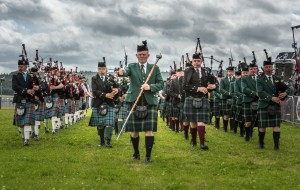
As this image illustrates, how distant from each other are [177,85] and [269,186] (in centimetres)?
843

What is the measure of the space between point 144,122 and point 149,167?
1.02 metres

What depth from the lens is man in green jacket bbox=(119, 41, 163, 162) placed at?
8.09 m

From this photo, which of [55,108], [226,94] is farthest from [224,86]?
[55,108]

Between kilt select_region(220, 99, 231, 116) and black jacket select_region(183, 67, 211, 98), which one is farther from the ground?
black jacket select_region(183, 67, 211, 98)

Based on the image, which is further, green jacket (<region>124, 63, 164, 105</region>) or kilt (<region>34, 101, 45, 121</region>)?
kilt (<region>34, 101, 45, 121</region>)

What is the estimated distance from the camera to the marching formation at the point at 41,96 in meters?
10.4

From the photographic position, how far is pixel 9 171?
688 centimetres

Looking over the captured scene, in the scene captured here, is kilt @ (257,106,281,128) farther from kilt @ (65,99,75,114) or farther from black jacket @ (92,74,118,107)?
kilt @ (65,99,75,114)

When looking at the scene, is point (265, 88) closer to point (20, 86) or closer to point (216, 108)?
point (20, 86)

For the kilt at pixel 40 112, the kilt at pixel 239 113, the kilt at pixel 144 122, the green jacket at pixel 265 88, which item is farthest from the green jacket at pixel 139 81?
the kilt at pixel 239 113

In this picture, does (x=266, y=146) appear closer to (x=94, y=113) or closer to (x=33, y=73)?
(x=94, y=113)

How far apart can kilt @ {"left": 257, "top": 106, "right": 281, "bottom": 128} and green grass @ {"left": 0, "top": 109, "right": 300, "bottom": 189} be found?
595 mm

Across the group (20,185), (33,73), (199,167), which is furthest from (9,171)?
(33,73)

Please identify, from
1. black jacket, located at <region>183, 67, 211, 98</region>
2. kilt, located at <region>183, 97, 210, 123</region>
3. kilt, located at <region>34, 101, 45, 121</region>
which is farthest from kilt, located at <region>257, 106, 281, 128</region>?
kilt, located at <region>34, 101, 45, 121</region>
